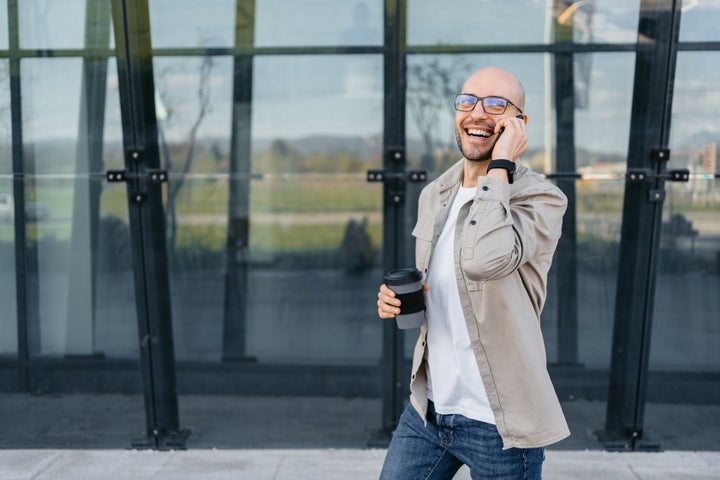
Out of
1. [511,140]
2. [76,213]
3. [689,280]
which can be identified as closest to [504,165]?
A: [511,140]

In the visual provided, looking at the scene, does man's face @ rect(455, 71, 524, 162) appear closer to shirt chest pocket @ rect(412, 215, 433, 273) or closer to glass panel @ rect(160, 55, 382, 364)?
shirt chest pocket @ rect(412, 215, 433, 273)

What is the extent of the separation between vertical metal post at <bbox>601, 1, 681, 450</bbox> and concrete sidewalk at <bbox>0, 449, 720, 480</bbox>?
0.83 feet

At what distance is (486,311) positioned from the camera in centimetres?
243

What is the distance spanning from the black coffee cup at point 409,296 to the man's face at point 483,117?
41cm

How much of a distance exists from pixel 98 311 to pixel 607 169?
10.9 ft

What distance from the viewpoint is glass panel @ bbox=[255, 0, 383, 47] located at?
5.28 metres

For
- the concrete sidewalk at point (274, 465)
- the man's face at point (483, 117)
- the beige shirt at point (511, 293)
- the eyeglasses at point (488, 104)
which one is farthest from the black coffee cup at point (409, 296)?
the concrete sidewalk at point (274, 465)

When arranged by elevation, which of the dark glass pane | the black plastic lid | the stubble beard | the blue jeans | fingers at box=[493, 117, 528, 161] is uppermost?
the dark glass pane

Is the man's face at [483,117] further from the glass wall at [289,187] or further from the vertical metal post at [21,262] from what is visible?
the vertical metal post at [21,262]

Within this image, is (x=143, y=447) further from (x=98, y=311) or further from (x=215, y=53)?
(x=215, y=53)

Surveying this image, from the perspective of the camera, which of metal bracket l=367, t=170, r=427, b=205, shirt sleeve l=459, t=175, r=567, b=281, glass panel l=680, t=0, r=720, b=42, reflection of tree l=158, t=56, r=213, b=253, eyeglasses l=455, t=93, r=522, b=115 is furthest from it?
reflection of tree l=158, t=56, r=213, b=253

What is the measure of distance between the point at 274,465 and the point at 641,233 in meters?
2.59

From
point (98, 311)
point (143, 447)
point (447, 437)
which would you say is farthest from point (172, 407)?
point (447, 437)

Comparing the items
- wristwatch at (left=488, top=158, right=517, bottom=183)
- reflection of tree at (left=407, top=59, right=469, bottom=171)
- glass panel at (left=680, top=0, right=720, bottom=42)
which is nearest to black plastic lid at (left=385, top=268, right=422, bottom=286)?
wristwatch at (left=488, top=158, right=517, bottom=183)
